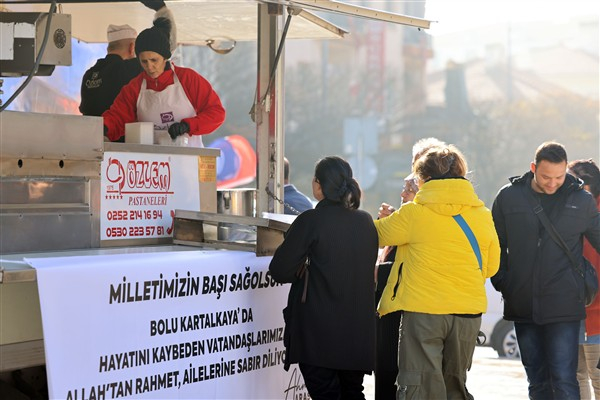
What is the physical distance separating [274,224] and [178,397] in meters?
1.08

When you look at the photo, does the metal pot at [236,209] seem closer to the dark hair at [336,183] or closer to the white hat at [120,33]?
the dark hair at [336,183]

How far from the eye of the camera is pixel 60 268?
394 centimetres

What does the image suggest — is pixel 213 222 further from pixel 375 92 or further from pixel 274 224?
pixel 375 92

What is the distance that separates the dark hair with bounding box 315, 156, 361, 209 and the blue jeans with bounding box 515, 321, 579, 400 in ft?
5.97

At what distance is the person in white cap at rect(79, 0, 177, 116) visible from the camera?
6.72 metres

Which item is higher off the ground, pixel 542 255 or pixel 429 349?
pixel 542 255

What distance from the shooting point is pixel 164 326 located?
14.5 ft

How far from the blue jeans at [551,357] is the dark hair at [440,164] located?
1.34m

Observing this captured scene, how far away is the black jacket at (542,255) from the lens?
19.9 ft

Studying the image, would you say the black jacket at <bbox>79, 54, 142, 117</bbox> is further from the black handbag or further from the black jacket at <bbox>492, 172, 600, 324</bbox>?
the black handbag

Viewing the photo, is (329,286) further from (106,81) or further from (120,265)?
(106,81)

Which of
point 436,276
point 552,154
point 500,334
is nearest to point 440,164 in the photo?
point 436,276

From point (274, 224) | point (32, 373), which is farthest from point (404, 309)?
point (32, 373)

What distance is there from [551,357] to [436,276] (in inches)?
53.2
